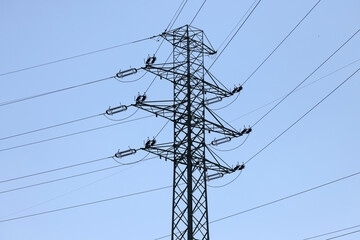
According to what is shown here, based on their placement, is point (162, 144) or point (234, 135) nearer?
point (162, 144)

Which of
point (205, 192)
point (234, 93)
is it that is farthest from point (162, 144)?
point (234, 93)

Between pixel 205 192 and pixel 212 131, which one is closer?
pixel 205 192

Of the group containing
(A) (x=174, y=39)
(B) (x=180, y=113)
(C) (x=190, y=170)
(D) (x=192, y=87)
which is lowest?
(C) (x=190, y=170)

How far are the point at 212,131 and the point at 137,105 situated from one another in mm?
3652

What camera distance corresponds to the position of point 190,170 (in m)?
22.1

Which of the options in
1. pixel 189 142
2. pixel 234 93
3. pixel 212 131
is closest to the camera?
pixel 189 142

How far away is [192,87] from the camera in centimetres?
2523

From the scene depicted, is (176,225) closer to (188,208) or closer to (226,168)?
(188,208)

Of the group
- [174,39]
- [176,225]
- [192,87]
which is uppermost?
[174,39]

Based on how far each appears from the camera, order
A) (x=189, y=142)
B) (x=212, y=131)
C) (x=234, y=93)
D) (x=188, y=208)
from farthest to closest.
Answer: (x=234, y=93) → (x=212, y=131) → (x=189, y=142) → (x=188, y=208)

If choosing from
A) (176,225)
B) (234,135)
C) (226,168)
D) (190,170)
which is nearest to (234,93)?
(234,135)

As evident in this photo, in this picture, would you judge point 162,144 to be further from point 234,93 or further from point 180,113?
point 234,93

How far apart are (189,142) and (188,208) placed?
3.12 metres

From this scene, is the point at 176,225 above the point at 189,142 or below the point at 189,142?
below
